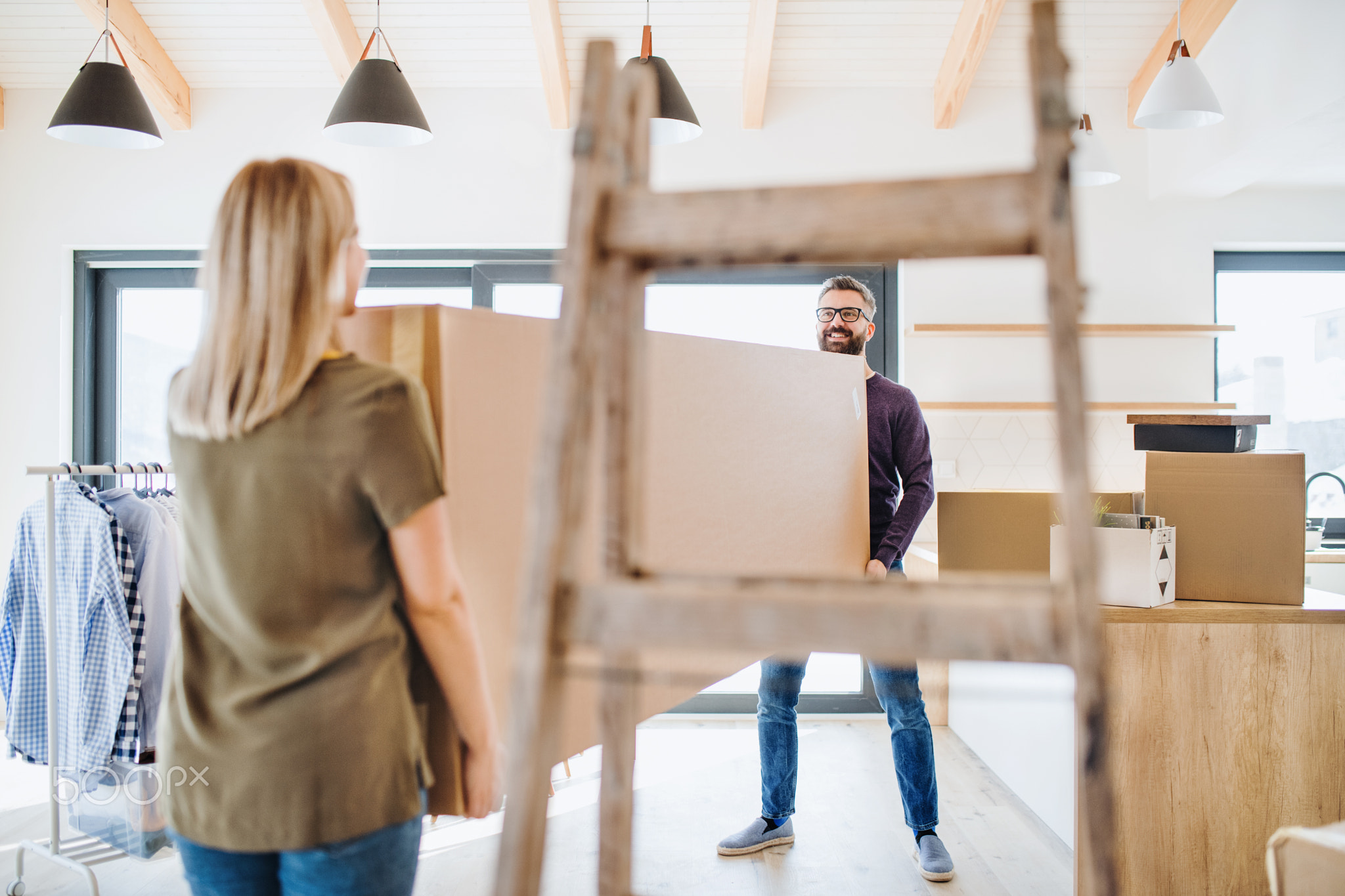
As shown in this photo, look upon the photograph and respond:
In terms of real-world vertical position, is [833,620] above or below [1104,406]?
below

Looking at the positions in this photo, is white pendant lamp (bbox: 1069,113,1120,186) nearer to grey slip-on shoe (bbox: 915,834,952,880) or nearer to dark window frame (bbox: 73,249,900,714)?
dark window frame (bbox: 73,249,900,714)

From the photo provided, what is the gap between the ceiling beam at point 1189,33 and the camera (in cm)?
308

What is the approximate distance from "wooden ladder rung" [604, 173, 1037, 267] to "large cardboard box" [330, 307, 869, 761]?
0.29 m

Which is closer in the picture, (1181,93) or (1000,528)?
(1000,528)

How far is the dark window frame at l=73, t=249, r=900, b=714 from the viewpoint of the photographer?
3.50m

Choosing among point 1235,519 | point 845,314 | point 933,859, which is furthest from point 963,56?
point 933,859

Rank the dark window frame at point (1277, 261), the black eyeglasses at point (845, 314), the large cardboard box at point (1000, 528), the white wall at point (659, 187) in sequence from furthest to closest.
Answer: the dark window frame at point (1277, 261)
the white wall at point (659, 187)
the black eyeglasses at point (845, 314)
the large cardboard box at point (1000, 528)

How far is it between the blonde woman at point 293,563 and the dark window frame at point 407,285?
2.71 metres

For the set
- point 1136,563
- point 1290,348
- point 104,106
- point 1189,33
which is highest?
point 1189,33

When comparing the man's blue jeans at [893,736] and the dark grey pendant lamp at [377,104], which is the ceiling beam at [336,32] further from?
the man's blue jeans at [893,736]

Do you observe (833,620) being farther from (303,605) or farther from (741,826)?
(741,826)

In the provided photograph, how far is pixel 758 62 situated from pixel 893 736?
2.43 metres

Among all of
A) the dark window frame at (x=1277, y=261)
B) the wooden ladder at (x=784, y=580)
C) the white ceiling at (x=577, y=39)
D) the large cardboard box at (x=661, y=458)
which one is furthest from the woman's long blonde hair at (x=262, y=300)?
the dark window frame at (x=1277, y=261)

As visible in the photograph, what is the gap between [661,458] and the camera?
1.06 metres
